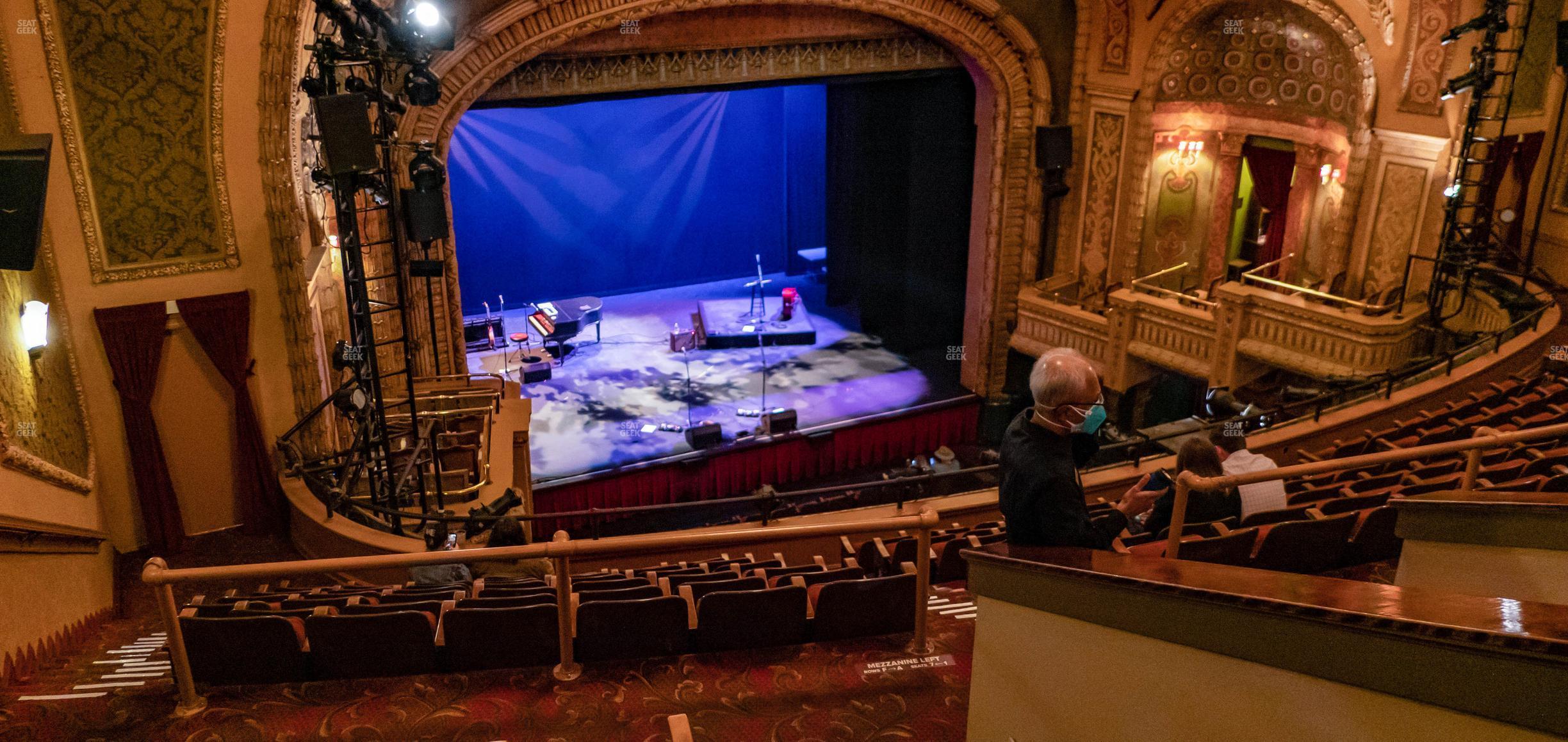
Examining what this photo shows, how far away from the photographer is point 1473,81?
29.2 ft

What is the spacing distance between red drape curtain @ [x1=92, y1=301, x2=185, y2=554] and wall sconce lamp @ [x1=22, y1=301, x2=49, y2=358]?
60cm

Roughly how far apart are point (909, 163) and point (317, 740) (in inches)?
483

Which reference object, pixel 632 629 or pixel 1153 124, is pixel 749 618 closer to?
pixel 632 629

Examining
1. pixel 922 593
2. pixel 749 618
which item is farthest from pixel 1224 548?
pixel 749 618

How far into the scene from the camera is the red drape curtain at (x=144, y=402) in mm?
7273

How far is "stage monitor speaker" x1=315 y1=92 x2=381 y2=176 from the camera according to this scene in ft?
20.4

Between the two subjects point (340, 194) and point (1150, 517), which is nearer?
point (1150, 517)

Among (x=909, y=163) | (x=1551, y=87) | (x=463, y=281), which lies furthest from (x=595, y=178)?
(x=1551, y=87)

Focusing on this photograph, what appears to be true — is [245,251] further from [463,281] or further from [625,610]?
[463,281]

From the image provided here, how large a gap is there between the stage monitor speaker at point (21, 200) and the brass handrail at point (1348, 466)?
4729mm

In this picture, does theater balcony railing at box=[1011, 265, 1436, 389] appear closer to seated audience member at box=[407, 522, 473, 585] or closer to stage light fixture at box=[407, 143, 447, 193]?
stage light fixture at box=[407, 143, 447, 193]

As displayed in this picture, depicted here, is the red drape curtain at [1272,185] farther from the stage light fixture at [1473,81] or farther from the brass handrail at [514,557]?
the brass handrail at [514,557]

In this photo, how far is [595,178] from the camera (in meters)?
16.9

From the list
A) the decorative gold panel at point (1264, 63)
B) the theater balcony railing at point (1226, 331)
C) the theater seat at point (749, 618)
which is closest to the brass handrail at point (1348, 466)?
the theater seat at point (749, 618)
